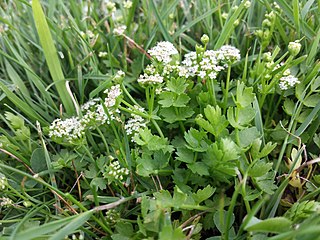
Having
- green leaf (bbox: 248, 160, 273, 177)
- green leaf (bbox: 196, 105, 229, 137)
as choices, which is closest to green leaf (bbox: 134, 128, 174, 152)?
green leaf (bbox: 196, 105, 229, 137)

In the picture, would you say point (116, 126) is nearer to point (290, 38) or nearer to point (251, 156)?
point (251, 156)

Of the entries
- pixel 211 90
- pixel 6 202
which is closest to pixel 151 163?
pixel 211 90

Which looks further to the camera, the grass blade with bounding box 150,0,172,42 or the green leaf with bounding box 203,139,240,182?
the grass blade with bounding box 150,0,172,42

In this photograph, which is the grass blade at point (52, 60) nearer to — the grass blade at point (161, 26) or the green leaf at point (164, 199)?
the grass blade at point (161, 26)

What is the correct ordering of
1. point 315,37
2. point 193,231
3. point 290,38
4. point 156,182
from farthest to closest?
1. point 290,38
2. point 315,37
3. point 156,182
4. point 193,231

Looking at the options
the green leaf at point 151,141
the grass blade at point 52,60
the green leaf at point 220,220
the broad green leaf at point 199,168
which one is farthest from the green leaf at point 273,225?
the grass blade at point 52,60

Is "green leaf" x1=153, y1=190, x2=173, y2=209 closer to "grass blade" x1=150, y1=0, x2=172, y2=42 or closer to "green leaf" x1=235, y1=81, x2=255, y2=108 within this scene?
"green leaf" x1=235, y1=81, x2=255, y2=108

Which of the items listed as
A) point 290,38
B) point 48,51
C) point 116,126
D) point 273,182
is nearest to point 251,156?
point 273,182
